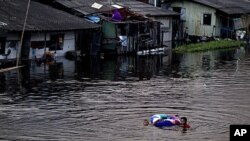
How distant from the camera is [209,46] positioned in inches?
2015

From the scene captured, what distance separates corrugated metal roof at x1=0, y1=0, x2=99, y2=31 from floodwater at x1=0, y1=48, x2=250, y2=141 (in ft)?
8.14

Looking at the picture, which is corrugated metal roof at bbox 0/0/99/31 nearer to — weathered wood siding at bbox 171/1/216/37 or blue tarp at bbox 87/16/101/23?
blue tarp at bbox 87/16/101/23

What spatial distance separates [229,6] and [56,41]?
25574 millimetres

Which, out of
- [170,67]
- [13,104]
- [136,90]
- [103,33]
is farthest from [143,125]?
[103,33]

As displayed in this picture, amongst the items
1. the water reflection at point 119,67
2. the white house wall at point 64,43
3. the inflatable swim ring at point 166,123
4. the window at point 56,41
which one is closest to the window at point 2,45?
the white house wall at point 64,43

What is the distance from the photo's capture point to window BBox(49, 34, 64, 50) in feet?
130

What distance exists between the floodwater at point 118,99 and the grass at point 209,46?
9.44m

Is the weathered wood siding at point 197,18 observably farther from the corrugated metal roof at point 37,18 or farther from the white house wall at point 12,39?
the white house wall at point 12,39

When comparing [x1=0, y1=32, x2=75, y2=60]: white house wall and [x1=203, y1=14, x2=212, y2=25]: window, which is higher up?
[x1=203, y1=14, x2=212, y2=25]: window

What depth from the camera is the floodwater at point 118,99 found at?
1805 cm

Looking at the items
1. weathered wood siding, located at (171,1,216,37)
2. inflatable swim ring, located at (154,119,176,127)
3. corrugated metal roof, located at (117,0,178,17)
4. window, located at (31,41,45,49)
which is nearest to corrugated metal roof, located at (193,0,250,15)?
weathered wood siding, located at (171,1,216,37)

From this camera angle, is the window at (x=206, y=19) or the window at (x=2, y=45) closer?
the window at (x=2, y=45)

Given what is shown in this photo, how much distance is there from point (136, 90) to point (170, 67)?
10.4 meters

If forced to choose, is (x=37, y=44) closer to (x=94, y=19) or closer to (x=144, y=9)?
(x=94, y=19)
